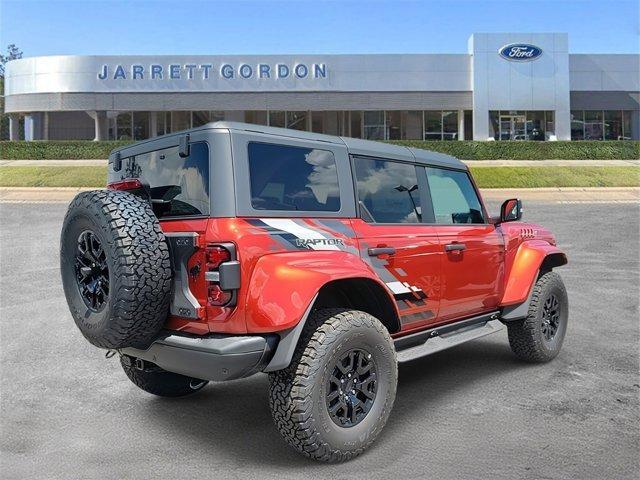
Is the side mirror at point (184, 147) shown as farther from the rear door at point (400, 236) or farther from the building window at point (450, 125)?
the building window at point (450, 125)

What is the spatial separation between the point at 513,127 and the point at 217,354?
1352 inches

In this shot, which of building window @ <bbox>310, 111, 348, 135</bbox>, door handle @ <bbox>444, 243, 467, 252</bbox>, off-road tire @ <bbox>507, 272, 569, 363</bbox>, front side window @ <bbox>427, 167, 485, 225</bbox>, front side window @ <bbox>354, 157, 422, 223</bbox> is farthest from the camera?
building window @ <bbox>310, 111, 348, 135</bbox>

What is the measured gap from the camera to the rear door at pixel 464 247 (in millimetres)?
4684

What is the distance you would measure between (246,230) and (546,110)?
34.6 m

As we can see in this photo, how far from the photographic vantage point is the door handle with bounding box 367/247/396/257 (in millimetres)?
3947

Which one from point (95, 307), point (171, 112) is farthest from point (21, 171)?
point (95, 307)

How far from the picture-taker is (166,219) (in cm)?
365

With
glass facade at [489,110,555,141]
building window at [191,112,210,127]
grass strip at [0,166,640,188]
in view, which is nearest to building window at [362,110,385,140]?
glass facade at [489,110,555,141]

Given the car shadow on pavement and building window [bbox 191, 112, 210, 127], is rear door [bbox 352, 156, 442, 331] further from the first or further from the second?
building window [bbox 191, 112, 210, 127]

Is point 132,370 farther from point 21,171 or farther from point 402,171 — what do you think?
point 21,171

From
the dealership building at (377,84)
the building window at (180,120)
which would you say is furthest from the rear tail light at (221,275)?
the building window at (180,120)

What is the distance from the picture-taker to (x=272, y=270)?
3301 mm

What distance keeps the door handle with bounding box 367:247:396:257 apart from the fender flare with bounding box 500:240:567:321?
5.93 ft

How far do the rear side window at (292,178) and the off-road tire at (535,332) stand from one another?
8.62 feet
